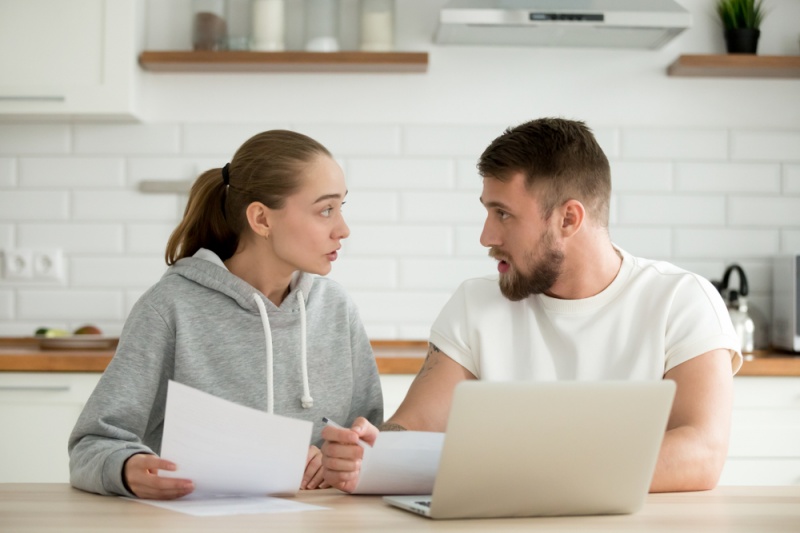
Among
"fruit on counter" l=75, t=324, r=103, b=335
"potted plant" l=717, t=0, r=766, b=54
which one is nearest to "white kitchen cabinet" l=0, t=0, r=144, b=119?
"fruit on counter" l=75, t=324, r=103, b=335

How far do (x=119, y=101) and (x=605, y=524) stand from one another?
2.38 metres

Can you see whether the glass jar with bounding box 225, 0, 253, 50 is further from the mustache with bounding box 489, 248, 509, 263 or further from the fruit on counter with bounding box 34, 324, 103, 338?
the mustache with bounding box 489, 248, 509, 263

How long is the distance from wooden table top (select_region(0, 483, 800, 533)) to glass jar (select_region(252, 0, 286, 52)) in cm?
210

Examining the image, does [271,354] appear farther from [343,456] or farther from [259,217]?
[343,456]

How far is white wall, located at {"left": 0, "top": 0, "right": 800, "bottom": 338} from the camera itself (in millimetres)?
3256

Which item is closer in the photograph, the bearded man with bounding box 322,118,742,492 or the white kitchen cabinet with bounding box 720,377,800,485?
the bearded man with bounding box 322,118,742,492

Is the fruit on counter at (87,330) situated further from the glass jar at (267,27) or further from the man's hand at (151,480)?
the man's hand at (151,480)

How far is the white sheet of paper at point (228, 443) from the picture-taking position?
3.76 ft

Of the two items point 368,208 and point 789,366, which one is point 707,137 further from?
point 368,208

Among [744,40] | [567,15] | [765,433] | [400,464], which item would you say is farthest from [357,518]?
[744,40]

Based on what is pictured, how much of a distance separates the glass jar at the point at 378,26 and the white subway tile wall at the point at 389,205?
276 mm

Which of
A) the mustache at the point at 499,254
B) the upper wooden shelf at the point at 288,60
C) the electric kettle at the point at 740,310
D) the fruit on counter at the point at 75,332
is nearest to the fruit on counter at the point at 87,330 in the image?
the fruit on counter at the point at 75,332

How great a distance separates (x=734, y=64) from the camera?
312 centimetres

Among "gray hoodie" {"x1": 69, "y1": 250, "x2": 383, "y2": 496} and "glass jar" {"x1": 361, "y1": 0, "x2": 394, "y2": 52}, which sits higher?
"glass jar" {"x1": 361, "y1": 0, "x2": 394, "y2": 52}
